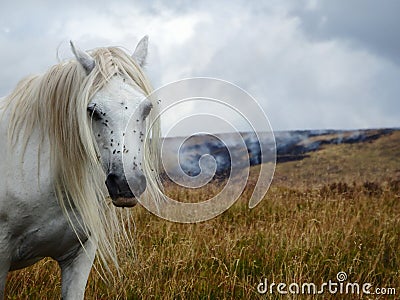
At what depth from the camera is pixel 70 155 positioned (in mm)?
2490

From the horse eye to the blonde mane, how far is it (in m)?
0.02

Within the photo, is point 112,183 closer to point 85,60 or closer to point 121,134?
point 121,134

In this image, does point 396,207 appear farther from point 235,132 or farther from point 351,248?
point 235,132

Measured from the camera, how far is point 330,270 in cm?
407

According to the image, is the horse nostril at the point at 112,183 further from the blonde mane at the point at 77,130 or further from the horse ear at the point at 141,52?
the horse ear at the point at 141,52

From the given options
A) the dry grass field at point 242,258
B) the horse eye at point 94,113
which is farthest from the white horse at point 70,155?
the dry grass field at point 242,258

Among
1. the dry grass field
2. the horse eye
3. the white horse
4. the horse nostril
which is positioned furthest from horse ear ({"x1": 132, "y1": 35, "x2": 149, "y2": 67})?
the dry grass field

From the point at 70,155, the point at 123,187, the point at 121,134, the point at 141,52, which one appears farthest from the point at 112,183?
the point at 141,52

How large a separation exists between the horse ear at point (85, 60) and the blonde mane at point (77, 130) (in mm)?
38

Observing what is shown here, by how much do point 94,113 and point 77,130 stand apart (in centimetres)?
24

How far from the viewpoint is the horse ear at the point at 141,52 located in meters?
2.70

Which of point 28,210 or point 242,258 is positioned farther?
point 242,258

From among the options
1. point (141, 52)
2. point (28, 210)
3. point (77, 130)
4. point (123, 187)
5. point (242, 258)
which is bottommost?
point (242, 258)

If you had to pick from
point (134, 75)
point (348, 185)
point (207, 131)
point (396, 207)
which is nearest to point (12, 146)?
point (134, 75)
